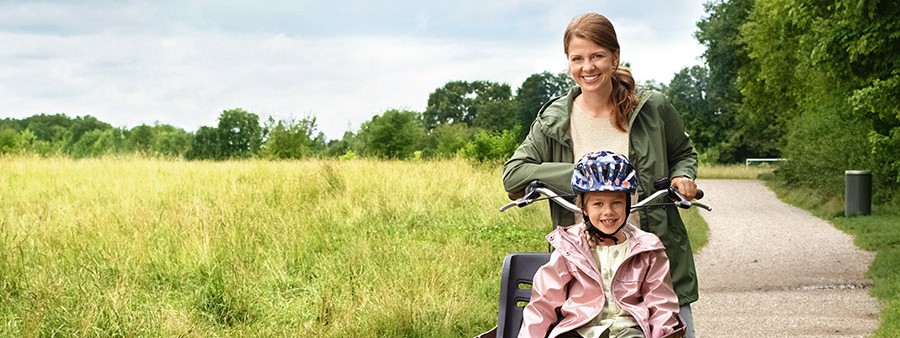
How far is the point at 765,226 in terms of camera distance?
21.5 meters

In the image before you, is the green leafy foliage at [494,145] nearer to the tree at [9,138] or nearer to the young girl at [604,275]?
the tree at [9,138]

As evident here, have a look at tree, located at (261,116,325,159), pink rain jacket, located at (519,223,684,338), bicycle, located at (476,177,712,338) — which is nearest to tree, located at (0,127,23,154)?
tree, located at (261,116,325,159)

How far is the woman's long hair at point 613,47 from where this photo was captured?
3.81 metres

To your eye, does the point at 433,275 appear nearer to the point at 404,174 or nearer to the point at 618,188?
the point at 618,188

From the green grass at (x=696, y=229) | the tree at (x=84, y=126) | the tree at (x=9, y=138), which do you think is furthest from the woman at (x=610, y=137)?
the tree at (x=84, y=126)

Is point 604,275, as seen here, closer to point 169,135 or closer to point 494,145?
point 494,145

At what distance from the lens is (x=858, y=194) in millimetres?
22391

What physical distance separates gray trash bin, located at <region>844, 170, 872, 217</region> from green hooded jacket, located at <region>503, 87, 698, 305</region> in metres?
19.7

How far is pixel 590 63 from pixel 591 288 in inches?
34.8

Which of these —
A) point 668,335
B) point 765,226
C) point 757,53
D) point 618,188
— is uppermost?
point 757,53

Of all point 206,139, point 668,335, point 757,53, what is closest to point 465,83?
point 206,139

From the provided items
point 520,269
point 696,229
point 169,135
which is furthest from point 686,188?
point 169,135

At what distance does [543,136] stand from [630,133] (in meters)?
0.34

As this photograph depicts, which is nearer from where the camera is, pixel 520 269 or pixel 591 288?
pixel 591 288
